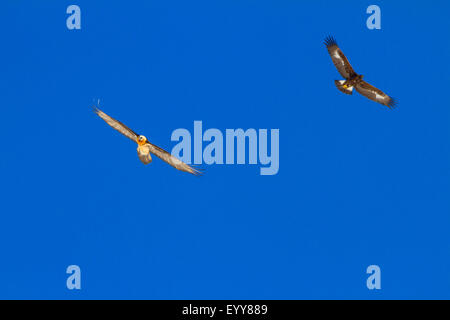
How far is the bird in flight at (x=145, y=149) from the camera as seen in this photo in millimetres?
12367

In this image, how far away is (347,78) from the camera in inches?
535

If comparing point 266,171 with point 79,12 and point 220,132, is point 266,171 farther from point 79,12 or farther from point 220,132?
point 79,12

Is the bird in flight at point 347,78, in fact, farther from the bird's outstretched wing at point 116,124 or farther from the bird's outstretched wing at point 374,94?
the bird's outstretched wing at point 116,124

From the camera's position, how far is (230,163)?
568 inches

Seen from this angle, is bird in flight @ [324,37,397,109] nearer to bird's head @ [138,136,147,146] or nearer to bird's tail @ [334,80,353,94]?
bird's tail @ [334,80,353,94]

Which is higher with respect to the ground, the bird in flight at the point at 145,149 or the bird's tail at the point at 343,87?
the bird's tail at the point at 343,87

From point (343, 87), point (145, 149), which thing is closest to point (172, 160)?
point (145, 149)

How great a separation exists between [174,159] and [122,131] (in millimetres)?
924

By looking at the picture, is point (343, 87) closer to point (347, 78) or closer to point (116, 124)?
point (347, 78)

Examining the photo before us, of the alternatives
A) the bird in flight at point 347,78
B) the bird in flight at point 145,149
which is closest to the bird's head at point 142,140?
the bird in flight at point 145,149

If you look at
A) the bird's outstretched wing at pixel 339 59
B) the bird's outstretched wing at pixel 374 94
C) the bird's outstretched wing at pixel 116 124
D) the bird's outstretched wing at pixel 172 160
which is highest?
the bird's outstretched wing at pixel 339 59
